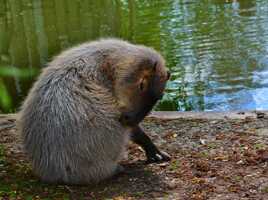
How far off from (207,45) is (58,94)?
23.5 feet

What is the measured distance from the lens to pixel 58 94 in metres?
4.86

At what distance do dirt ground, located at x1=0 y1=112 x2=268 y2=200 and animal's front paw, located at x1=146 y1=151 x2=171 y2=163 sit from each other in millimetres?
66

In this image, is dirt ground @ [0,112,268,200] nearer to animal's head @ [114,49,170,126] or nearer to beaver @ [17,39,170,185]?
beaver @ [17,39,170,185]

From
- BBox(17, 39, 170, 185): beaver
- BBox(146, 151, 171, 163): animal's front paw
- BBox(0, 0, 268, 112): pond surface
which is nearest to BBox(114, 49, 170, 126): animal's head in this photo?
BBox(17, 39, 170, 185): beaver

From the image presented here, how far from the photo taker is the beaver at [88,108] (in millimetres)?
4793

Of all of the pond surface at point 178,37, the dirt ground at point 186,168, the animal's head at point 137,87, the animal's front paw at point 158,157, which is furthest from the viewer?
the pond surface at point 178,37

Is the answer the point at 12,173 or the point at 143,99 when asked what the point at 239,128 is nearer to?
the point at 143,99

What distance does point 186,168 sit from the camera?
5.24 metres

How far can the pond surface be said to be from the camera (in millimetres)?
9352

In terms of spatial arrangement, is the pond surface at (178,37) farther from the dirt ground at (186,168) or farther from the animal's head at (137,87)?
the animal's head at (137,87)

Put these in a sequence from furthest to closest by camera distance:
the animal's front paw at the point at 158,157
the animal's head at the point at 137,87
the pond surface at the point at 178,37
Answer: the pond surface at the point at 178,37 → the animal's front paw at the point at 158,157 → the animal's head at the point at 137,87

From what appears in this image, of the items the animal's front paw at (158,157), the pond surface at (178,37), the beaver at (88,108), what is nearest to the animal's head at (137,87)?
the beaver at (88,108)

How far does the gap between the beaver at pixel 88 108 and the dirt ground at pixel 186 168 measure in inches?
6.8

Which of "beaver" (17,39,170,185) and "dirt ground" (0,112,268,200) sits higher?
"beaver" (17,39,170,185)
